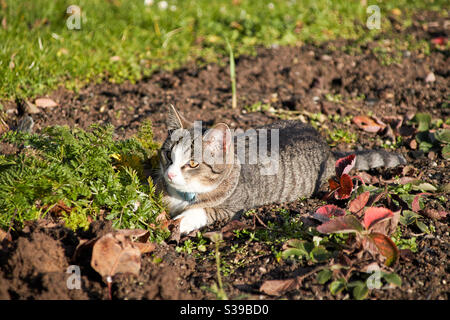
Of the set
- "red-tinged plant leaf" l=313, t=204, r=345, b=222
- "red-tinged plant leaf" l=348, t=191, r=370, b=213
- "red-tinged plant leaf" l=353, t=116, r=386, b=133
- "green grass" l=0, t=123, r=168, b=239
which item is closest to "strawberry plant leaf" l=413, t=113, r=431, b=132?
"red-tinged plant leaf" l=353, t=116, r=386, b=133

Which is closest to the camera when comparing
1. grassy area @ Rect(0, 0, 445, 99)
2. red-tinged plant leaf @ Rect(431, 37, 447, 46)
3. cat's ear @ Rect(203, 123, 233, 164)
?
A: cat's ear @ Rect(203, 123, 233, 164)

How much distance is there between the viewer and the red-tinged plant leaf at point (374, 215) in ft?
8.93

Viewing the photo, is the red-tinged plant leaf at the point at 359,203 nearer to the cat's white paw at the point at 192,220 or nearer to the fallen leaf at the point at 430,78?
the cat's white paw at the point at 192,220

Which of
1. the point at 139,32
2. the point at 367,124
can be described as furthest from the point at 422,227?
the point at 139,32

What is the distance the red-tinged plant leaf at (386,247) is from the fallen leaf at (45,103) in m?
3.50

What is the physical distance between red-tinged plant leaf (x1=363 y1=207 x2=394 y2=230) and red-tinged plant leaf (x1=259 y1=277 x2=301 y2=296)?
559mm

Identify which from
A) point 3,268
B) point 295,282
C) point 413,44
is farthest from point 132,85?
point 413,44

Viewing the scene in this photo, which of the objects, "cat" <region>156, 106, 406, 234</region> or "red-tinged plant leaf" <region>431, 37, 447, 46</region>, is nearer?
"cat" <region>156, 106, 406, 234</region>

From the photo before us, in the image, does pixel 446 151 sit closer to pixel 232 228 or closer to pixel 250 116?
pixel 250 116

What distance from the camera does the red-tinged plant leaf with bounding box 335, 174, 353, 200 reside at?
3334mm

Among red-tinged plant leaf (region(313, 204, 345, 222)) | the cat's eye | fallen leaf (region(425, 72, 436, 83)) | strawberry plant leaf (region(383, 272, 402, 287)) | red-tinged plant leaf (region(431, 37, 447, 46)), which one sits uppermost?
red-tinged plant leaf (region(431, 37, 447, 46))

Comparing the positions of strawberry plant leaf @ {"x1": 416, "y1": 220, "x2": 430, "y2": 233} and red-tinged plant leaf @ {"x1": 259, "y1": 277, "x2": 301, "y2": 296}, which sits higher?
strawberry plant leaf @ {"x1": 416, "y1": 220, "x2": 430, "y2": 233}

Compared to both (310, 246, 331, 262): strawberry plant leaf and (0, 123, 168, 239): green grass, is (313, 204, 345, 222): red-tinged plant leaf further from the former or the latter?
(0, 123, 168, 239): green grass
